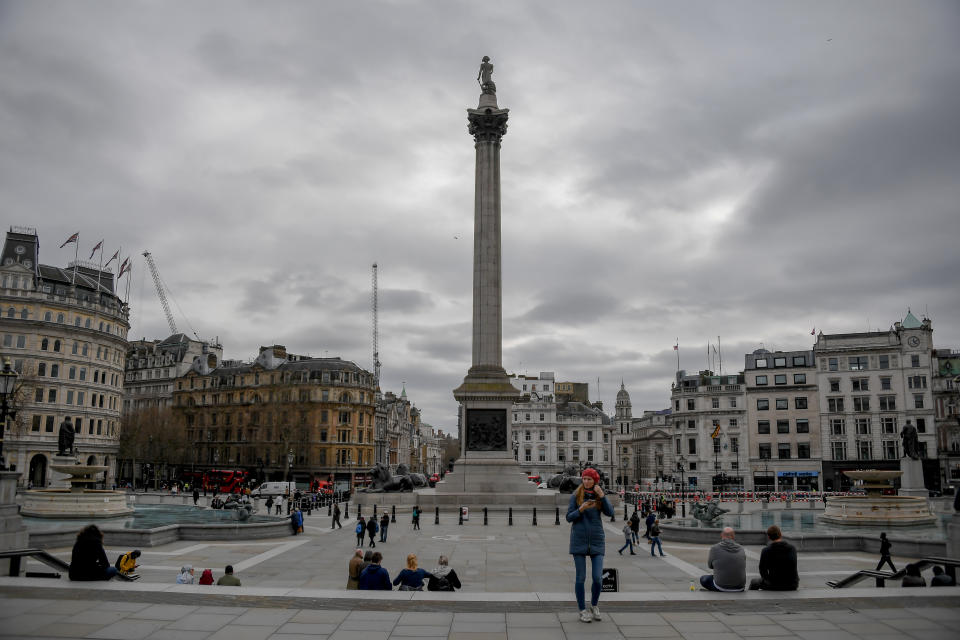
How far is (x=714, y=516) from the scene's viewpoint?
30609 millimetres

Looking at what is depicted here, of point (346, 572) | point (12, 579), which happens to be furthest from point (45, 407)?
point (12, 579)

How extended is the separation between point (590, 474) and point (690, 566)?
45.4 feet

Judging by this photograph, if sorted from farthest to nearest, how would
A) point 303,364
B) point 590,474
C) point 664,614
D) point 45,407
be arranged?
point 303,364, point 45,407, point 664,614, point 590,474

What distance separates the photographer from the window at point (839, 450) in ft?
283

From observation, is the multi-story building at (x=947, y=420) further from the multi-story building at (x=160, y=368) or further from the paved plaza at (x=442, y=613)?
the multi-story building at (x=160, y=368)

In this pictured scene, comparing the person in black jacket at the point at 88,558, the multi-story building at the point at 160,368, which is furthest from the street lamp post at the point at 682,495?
the multi-story building at the point at 160,368

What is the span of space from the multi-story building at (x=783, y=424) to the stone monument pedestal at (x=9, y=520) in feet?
288

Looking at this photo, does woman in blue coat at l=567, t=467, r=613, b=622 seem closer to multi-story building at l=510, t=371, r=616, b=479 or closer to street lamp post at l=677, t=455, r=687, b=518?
street lamp post at l=677, t=455, r=687, b=518

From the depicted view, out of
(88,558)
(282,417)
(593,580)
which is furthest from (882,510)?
(282,417)

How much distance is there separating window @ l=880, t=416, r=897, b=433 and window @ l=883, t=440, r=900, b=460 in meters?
1.34

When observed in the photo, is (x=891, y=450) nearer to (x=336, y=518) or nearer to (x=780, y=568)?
(x=336, y=518)

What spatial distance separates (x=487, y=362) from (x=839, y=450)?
193 feet

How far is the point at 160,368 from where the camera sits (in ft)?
394

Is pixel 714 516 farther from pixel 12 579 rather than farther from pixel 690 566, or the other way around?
pixel 12 579
